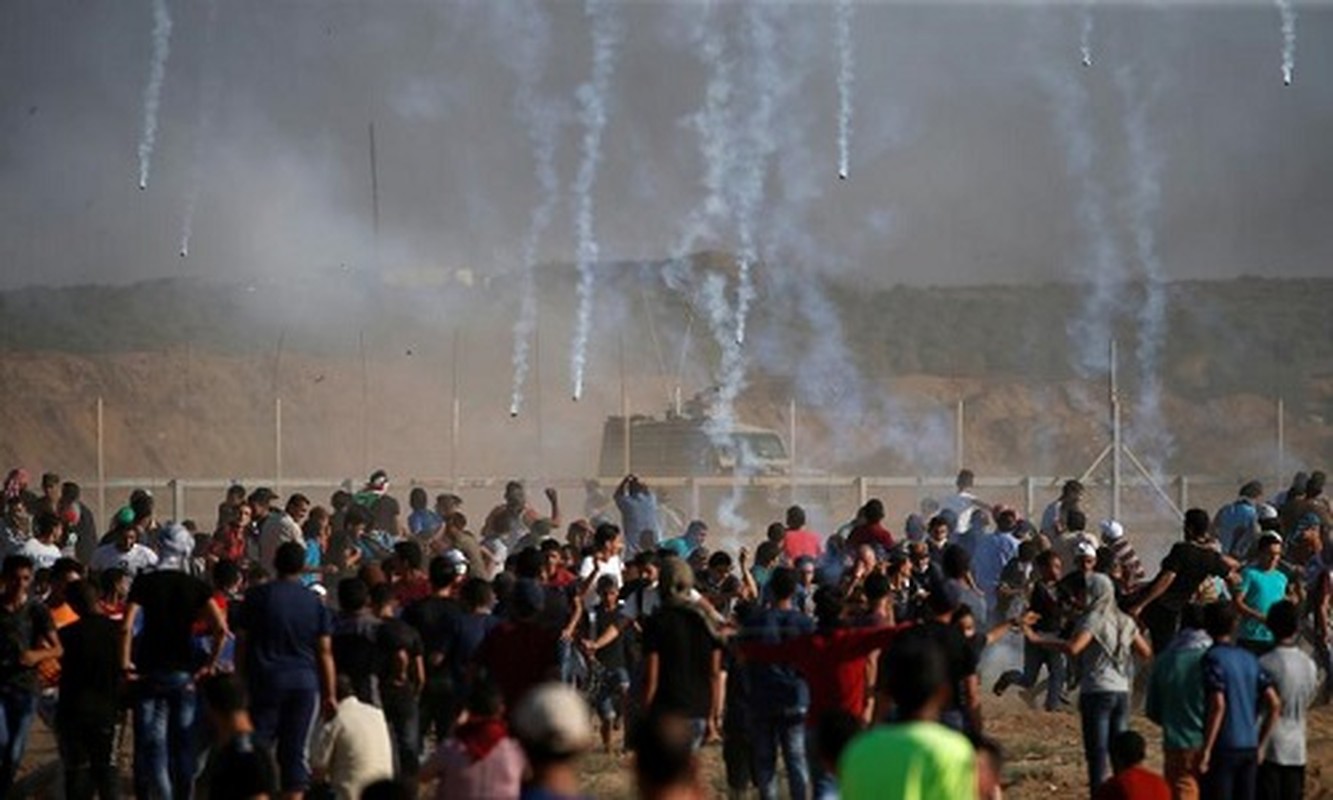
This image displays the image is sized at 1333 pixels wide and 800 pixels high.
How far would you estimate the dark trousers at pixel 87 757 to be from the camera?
52.7 ft

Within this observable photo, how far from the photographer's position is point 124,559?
2075 cm

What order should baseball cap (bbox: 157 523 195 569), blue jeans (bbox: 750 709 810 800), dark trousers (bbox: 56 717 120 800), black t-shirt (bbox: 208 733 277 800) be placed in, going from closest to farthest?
1. black t-shirt (bbox: 208 733 277 800)
2. dark trousers (bbox: 56 717 120 800)
3. blue jeans (bbox: 750 709 810 800)
4. baseball cap (bbox: 157 523 195 569)

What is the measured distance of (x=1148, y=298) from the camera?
95.9 metres

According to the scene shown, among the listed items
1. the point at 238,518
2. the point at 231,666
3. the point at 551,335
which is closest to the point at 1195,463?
the point at 551,335

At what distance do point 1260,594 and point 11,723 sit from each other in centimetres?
805

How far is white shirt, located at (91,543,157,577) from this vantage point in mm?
20688

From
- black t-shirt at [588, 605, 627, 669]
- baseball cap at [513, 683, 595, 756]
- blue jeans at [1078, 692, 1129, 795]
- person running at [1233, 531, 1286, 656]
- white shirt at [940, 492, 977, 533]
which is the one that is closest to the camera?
baseball cap at [513, 683, 595, 756]

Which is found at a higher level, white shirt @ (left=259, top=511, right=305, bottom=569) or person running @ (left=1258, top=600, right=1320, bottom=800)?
white shirt @ (left=259, top=511, right=305, bottom=569)

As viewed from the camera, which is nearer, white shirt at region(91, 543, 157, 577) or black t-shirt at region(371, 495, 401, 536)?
white shirt at region(91, 543, 157, 577)

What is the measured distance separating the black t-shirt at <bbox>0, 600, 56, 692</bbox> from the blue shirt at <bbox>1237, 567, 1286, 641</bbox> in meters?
7.70

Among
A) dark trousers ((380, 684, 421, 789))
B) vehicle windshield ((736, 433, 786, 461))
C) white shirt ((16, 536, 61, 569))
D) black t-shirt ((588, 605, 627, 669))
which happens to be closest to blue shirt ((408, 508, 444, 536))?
white shirt ((16, 536, 61, 569))

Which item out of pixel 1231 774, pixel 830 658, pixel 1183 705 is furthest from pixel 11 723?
pixel 1231 774

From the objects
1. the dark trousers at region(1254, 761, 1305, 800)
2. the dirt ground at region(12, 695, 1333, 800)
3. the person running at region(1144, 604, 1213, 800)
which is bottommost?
the dirt ground at region(12, 695, 1333, 800)

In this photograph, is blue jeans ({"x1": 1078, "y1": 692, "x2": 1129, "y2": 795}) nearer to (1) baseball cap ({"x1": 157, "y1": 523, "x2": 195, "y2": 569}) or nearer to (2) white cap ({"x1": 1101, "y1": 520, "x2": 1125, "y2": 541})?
(2) white cap ({"x1": 1101, "y1": 520, "x2": 1125, "y2": 541})
